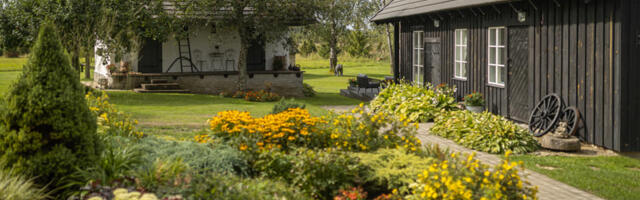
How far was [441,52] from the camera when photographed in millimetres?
16125

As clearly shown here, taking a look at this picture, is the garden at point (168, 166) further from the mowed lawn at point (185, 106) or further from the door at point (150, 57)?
the door at point (150, 57)

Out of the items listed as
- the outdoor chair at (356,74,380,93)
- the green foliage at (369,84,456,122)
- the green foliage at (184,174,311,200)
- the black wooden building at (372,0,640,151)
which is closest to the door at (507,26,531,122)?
the black wooden building at (372,0,640,151)

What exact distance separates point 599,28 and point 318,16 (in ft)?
46.6

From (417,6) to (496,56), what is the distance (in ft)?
10.9

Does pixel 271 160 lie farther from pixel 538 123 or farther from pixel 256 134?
pixel 538 123

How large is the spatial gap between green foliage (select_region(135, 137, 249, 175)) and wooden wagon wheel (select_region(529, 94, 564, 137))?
6.05 m

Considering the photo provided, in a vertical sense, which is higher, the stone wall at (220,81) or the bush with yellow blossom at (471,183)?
the stone wall at (220,81)

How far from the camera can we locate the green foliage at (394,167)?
6480 mm

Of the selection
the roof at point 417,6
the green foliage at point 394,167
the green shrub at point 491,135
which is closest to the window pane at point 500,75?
the roof at point 417,6

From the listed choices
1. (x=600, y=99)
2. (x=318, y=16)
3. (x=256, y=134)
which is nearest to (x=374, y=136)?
(x=256, y=134)

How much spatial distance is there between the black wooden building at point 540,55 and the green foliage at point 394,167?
14.4 feet

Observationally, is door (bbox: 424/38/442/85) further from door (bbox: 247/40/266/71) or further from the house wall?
door (bbox: 247/40/266/71)

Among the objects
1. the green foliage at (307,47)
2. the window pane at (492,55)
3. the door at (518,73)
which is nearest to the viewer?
the door at (518,73)

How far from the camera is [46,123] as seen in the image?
223 inches
